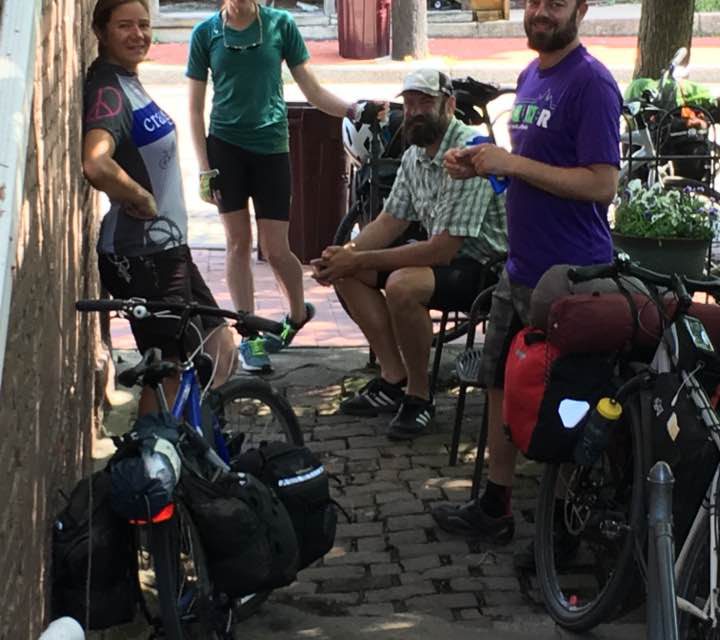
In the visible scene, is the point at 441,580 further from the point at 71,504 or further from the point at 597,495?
the point at 71,504

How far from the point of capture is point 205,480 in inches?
154

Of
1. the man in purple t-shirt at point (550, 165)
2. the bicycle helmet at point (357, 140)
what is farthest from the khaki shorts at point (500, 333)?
the bicycle helmet at point (357, 140)

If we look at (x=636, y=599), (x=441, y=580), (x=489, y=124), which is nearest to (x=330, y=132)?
(x=489, y=124)

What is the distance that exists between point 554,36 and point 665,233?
2275 millimetres

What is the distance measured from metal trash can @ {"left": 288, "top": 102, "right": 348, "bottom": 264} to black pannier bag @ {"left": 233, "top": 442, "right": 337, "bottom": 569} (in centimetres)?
482

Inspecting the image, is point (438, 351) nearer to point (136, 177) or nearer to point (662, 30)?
point (136, 177)

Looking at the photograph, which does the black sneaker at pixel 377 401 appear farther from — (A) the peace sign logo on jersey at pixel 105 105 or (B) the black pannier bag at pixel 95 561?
(B) the black pannier bag at pixel 95 561

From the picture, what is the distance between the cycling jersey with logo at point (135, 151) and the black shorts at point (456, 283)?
1.37 m

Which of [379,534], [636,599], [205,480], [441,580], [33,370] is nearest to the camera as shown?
[33,370]

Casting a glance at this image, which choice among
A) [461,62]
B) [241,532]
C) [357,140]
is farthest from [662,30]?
[461,62]

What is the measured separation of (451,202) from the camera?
5984mm

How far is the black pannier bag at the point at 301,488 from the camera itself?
4.29 meters

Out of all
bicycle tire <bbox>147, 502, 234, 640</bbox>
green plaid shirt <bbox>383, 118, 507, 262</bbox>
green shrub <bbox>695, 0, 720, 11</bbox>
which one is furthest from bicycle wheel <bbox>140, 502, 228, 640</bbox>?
green shrub <bbox>695, 0, 720, 11</bbox>

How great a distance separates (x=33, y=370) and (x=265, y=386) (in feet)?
5.24
